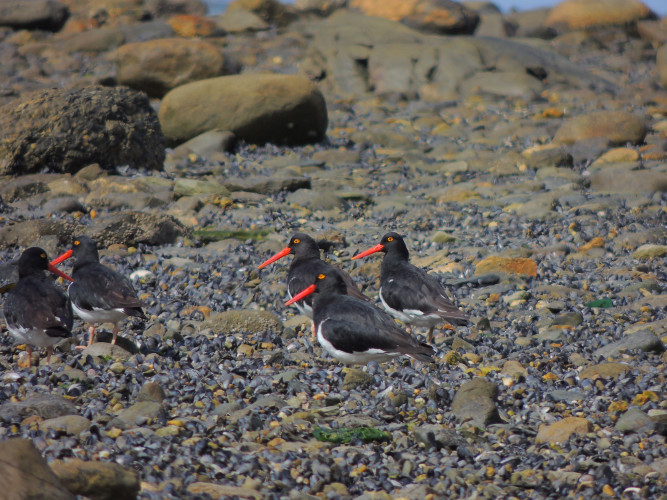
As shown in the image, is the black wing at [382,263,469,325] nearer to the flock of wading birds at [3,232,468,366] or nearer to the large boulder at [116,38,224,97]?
the flock of wading birds at [3,232,468,366]

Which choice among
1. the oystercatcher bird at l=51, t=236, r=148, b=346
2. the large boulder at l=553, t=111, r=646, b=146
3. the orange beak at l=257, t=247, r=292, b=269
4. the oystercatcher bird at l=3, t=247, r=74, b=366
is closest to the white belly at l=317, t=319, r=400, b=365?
the oystercatcher bird at l=51, t=236, r=148, b=346

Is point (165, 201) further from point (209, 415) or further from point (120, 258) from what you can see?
point (209, 415)

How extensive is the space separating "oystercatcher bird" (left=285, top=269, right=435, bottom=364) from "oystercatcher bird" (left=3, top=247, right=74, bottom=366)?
6.81 ft

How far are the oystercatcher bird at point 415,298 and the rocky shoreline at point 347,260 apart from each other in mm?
369

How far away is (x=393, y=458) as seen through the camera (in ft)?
17.1

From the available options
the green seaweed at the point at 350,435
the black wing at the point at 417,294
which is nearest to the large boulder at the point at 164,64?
the black wing at the point at 417,294

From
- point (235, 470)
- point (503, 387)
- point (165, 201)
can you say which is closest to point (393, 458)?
point (235, 470)

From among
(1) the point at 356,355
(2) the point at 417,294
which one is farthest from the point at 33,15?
(1) the point at 356,355

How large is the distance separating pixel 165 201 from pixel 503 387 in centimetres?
733

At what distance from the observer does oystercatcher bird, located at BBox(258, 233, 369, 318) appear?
764 cm

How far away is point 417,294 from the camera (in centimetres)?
719

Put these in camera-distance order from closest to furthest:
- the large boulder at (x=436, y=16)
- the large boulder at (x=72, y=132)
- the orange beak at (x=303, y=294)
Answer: the orange beak at (x=303, y=294) → the large boulder at (x=72, y=132) → the large boulder at (x=436, y=16)

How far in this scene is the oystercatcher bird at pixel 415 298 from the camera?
7027 mm

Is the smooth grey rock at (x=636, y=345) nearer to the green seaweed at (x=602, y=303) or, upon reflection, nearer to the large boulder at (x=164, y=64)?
the green seaweed at (x=602, y=303)
